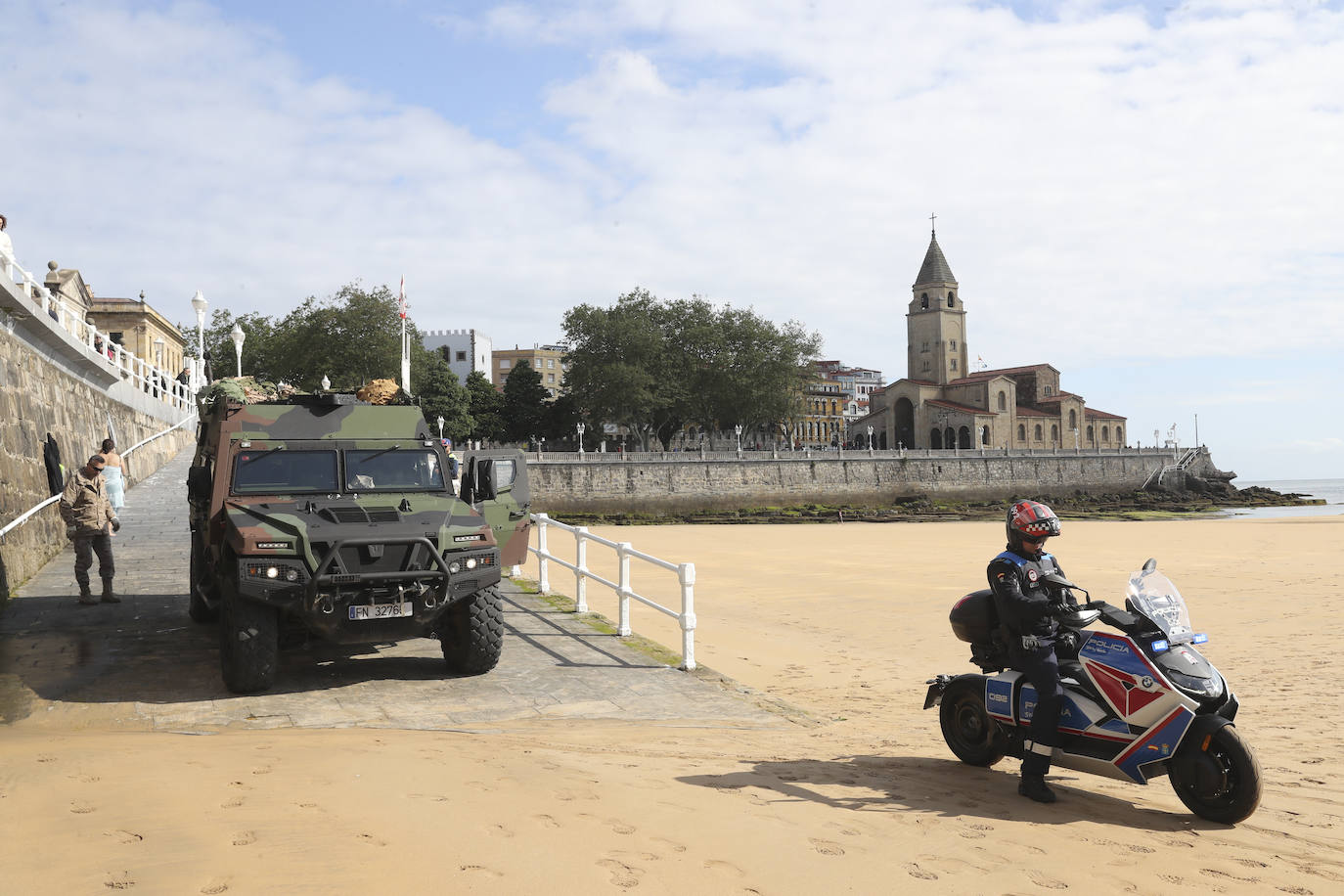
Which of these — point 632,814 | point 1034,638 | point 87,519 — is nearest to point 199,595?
point 87,519

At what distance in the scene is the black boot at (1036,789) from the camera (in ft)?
18.2

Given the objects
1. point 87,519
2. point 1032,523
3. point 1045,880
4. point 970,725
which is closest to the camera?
Result: point 1045,880

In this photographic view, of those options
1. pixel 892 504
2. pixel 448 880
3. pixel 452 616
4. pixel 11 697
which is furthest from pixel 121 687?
pixel 892 504

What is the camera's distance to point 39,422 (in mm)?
14938

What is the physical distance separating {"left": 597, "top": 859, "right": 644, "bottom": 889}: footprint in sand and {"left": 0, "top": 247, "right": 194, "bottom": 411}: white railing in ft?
45.2

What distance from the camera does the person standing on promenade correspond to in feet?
37.3

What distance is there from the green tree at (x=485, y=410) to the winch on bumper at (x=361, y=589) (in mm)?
79843

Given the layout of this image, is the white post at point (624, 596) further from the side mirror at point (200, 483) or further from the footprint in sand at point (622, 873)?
the footprint in sand at point (622, 873)

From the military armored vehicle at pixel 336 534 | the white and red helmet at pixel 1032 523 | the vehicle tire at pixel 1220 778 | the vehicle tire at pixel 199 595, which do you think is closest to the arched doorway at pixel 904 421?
the vehicle tire at pixel 199 595

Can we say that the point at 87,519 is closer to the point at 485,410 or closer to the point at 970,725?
the point at 970,725

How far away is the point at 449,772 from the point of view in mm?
5273

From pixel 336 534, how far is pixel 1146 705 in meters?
5.69

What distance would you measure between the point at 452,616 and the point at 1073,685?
5139 millimetres

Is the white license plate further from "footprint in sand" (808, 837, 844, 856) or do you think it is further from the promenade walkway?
"footprint in sand" (808, 837, 844, 856)
